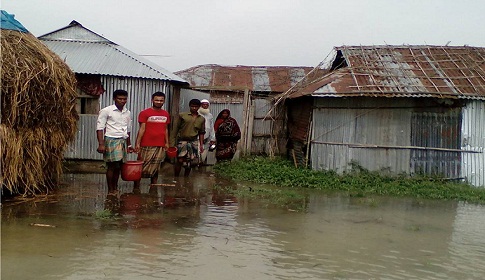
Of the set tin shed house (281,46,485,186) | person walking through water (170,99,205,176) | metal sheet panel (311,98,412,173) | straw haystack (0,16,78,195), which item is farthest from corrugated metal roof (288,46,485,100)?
straw haystack (0,16,78,195)

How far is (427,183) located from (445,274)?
5.67m

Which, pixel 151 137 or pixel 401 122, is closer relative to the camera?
pixel 151 137

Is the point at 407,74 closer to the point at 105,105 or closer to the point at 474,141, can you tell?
the point at 474,141

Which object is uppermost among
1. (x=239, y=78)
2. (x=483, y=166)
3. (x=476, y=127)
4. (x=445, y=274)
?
(x=239, y=78)

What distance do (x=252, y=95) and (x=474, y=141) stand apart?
7.03m

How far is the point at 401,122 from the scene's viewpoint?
10266mm

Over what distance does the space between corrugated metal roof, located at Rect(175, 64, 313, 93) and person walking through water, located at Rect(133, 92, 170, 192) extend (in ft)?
28.7

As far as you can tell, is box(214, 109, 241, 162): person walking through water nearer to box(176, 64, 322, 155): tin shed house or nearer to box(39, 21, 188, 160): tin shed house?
box(176, 64, 322, 155): tin shed house

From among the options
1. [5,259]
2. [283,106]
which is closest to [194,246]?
[5,259]

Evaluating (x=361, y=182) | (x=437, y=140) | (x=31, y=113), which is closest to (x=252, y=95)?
(x=361, y=182)

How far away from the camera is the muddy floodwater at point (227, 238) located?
431 centimetres

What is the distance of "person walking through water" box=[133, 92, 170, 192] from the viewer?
8359 mm

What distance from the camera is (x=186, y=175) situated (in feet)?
34.1

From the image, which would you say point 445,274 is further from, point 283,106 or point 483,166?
point 283,106
